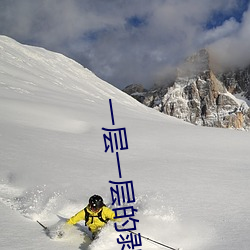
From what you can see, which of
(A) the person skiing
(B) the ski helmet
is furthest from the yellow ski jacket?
(B) the ski helmet

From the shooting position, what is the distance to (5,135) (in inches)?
474

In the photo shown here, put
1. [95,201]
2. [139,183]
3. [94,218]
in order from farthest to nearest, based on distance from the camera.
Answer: [139,183] < [94,218] < [95,201]

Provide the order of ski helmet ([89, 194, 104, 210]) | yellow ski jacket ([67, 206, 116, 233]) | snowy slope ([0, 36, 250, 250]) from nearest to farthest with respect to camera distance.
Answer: snowy slope ([0, 36, 250, 250]), ski helmet ([89, 194, 104, 210]), yellow ski jacket ([67, 206, 116, 233])

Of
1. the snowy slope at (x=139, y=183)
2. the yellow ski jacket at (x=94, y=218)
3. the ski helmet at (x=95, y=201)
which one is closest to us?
the snowy slope at (x=139, y=183)

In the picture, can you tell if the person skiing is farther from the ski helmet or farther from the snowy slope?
the snowy slope

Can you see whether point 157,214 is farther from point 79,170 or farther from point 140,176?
point 79,170

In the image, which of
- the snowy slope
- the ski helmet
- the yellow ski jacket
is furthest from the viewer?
the yellow ski jacket

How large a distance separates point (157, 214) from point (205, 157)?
5596 millimetres

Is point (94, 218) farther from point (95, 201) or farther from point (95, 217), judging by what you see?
point (95, 201)

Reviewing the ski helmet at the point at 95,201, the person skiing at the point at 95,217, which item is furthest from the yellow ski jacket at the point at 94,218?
the ski helmet at the point at 95,201

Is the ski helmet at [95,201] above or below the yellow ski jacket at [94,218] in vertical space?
above

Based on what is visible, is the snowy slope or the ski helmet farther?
the ski helmet

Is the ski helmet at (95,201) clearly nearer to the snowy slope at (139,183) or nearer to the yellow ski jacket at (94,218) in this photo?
the yellow ski jacket at (94,218)

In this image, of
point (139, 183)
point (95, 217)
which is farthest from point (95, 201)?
point (139, 183)
